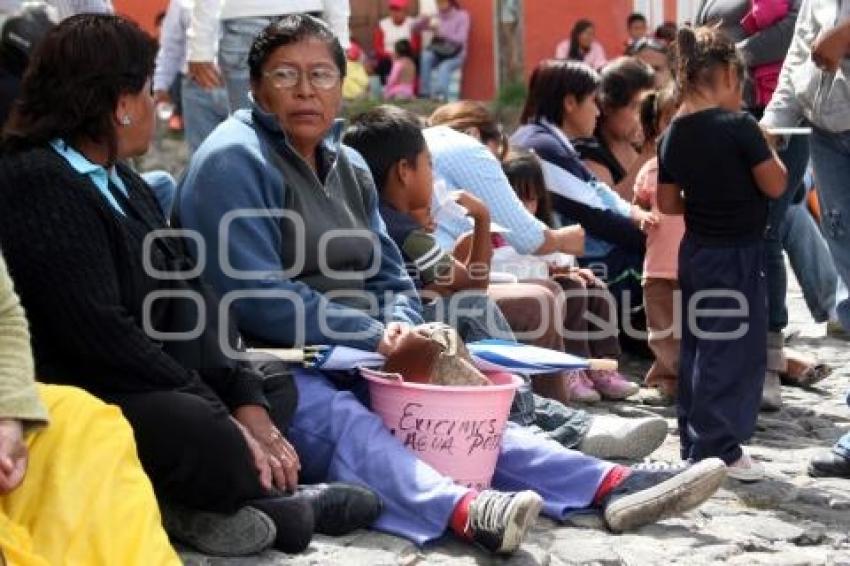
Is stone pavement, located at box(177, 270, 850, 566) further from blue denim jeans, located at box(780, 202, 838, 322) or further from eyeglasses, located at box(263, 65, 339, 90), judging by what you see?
blue denim jeans, located at box(780, 202, 838, 322)

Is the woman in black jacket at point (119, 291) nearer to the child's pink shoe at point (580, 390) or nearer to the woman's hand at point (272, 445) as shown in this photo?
the woman's hand at point (272, 445)

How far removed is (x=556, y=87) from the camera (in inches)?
336

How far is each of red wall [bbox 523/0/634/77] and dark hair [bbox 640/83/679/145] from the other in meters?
15.6

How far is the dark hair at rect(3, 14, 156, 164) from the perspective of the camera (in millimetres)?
4711

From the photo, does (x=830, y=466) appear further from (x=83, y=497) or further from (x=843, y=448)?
(x=83, y=497)

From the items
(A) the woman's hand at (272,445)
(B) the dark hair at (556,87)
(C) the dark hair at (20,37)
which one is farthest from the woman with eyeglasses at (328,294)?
(B) the dark hair at (556,87)

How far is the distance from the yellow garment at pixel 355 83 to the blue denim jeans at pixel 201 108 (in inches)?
466

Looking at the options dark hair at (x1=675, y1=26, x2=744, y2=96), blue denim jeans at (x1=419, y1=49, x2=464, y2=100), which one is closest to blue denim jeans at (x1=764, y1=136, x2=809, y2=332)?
dark hair at (x1=675, y1=26, x2=744, y2=96)

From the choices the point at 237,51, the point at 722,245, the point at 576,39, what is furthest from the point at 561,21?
the point at 722,245

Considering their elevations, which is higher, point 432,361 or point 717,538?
point 432,361

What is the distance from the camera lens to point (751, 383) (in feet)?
20.3

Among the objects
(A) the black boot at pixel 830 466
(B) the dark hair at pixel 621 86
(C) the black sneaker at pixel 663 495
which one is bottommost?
(A) the black boot at pixel 830 466

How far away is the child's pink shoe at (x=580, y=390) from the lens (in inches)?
298

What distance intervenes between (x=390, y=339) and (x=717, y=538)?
116cm
